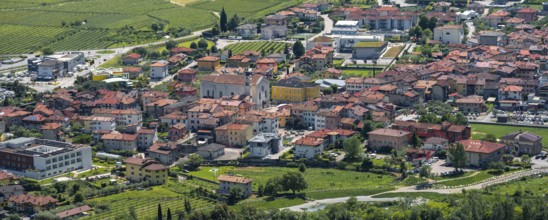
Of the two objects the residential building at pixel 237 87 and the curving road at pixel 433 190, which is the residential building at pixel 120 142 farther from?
the curving road at pixel 433 190

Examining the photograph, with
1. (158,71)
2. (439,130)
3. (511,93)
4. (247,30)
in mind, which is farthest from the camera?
(247,30)

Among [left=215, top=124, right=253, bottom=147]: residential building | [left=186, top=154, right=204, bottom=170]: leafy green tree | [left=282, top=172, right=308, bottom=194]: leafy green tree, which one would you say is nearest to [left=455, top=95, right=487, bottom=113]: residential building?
[left=215, top=124, right=253, bottom=147]: residential building

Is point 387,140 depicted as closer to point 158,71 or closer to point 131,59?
point 158,71

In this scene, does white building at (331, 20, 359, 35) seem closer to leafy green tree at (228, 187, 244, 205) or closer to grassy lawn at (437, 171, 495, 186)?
grassy lawn at (437, 171, 495, 186)

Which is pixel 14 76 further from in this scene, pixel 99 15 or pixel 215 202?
pixel 215 202

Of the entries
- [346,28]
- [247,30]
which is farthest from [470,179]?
[247,30]

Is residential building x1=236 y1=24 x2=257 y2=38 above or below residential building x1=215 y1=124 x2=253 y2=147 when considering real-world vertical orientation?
above
